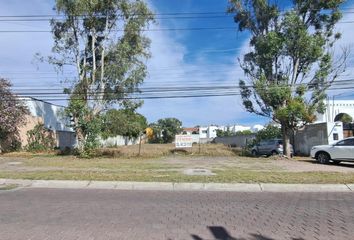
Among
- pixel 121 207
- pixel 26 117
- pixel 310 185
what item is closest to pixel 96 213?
pixel 121 207

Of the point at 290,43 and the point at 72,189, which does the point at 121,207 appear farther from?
the point at 290,43

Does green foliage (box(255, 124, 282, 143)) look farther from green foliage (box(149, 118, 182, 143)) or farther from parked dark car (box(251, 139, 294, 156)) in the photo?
green foliage (box(149, 118, 182, 143))

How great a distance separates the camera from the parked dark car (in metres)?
37.4

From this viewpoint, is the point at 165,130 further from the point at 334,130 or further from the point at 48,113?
the point at 334,130

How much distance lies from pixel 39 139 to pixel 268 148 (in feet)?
65.1

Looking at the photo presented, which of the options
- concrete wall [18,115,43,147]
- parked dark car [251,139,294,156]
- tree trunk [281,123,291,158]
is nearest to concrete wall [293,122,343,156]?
parked dark car [251,139,294,156]

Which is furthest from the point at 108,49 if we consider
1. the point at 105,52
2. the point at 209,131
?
the point at 209,131

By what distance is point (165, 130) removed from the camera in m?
112

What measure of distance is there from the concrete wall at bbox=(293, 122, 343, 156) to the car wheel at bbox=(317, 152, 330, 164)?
830 centimetres

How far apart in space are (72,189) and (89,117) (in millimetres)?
16997

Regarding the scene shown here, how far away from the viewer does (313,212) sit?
9.81 metres

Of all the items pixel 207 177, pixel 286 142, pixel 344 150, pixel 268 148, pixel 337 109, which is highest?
pixel 337 109

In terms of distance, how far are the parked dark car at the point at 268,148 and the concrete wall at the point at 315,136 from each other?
2.61 meters

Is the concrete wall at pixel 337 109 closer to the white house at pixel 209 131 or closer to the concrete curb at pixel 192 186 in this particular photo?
the concrete curb at pixel 192 186
